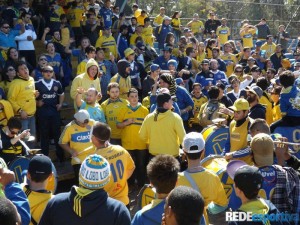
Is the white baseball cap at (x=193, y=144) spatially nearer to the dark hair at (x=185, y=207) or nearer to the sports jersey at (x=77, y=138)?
the dark hair at (x=185, y=207)

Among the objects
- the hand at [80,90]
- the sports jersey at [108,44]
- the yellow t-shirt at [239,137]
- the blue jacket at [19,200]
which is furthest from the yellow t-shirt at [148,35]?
the blue jacket at [19,200]

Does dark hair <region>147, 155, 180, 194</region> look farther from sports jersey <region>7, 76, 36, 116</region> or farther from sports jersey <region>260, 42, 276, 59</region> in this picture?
sports jersey <region>260, 42, 276, 59</region>

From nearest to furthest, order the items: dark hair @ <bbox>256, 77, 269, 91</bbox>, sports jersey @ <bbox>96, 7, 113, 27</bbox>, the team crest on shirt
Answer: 1. the team crest on shirt
2. dark hair @ <bbox>256, 77, 269, 91</bbox>
3. sports jersey @ <bbox>96, 7, 113, 27</bbox>

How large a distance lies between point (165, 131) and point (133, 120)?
4.23 ft

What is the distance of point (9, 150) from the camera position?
316 inches

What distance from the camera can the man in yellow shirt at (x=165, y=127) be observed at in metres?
7.98

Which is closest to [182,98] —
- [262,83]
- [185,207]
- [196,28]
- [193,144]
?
[262,83]

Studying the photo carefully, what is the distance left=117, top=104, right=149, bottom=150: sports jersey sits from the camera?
9.20 meters

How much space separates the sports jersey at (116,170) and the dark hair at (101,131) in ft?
0.49

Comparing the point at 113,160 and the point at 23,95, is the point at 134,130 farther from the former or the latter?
the point at 113,160

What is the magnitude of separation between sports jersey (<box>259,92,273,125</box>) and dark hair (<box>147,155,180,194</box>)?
18.9ft

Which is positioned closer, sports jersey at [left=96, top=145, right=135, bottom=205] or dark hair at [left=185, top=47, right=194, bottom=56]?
sports jersey at [left=96, top=145, right=135, bottom=205]

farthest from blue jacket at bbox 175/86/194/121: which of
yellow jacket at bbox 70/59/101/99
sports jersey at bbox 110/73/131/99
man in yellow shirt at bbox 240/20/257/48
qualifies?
man in yellow shirt at bbox 240/20/257/48

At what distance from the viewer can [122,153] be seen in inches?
241
